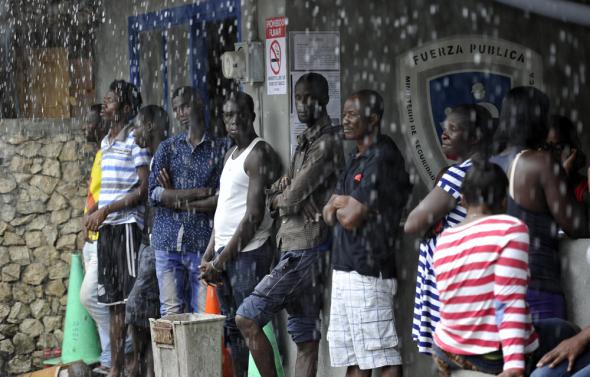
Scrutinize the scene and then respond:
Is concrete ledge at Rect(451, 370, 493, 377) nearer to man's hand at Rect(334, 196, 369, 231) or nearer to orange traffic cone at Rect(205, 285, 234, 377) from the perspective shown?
man's hand at Rect(334, 196, 369, 231)

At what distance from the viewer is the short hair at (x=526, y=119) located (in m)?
6.40

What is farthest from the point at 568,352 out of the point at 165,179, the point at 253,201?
the point at 165,179

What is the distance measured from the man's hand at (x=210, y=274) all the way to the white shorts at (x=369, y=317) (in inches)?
52.0

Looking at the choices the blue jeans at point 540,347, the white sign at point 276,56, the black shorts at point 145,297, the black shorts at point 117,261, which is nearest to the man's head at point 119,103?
the black shorts at point 117,261

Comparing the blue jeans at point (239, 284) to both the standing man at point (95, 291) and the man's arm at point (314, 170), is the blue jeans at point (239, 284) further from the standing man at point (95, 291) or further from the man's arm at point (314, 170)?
the standing man at point (95, 291)

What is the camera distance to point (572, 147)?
841cm

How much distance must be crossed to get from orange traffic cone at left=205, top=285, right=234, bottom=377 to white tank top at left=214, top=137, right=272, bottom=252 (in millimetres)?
691

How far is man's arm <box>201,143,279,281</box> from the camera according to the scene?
8.65 metres

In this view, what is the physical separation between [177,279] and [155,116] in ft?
4.66

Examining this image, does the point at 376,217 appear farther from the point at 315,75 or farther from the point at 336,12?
the point at 336,12

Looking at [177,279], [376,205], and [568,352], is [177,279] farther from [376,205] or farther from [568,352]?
[568,352]

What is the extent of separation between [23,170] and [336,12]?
433cm

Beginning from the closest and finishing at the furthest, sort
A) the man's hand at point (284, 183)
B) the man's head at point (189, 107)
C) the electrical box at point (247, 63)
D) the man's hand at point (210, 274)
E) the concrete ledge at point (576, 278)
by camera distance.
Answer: the concrete ledge at point (576, 278) → the man's hand at point (284, 183) → the man's hand at point (210, 274) → the electrical box at point (247, 63) → the man's head at point (189, 107)

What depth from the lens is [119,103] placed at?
1032 cm
